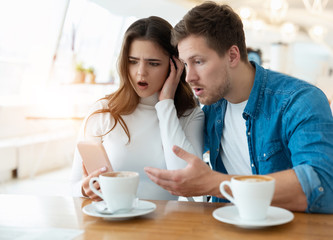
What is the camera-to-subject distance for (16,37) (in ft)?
20.0

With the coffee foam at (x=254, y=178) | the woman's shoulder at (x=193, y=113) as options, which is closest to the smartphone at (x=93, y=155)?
the coffee foam at (x=254, y=178)

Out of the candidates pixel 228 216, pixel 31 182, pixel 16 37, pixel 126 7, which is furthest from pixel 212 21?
pixel 126 7

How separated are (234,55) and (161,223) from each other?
87 centimetres

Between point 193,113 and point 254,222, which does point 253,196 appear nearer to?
point 254,222

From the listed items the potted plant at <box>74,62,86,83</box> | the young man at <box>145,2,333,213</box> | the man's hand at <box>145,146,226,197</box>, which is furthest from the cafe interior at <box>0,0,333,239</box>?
the man's hand at <box>145,146,226,197</box>

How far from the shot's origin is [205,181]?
3.96 feet

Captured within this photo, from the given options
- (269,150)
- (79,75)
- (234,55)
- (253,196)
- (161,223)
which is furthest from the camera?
(79,75)

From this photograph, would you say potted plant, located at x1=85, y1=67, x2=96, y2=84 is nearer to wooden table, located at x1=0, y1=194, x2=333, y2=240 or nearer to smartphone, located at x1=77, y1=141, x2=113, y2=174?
smartphone, located at x1=77, y1=141, x2=113, y2=174

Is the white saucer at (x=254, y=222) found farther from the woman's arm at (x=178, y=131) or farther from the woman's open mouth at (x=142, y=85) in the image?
the woman's open mouth at (x=142, y=85)

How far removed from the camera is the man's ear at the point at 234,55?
1.69 m

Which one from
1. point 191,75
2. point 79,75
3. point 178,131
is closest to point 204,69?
Answer: point 191,75

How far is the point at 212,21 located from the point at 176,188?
2.27 feet

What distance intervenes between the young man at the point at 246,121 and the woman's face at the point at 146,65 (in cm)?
17

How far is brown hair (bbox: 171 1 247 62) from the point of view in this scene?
5.24 feet
